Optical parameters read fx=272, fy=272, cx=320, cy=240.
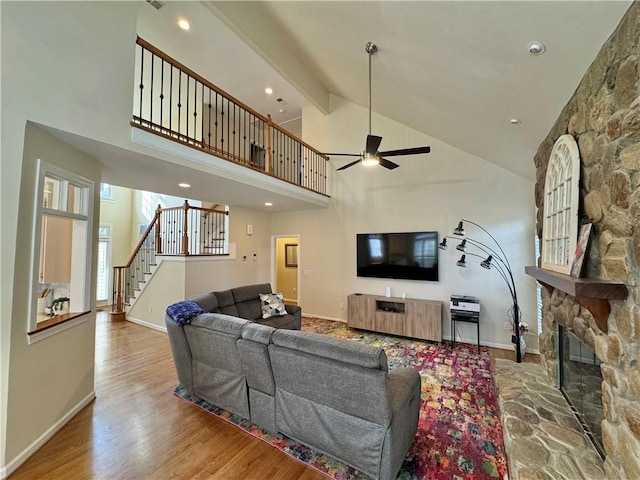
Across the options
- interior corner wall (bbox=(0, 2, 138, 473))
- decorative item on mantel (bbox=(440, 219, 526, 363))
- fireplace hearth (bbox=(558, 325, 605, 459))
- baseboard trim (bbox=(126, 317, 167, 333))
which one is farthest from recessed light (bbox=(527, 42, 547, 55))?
baseboard trim (bbox=(126, 317, 167, 333))

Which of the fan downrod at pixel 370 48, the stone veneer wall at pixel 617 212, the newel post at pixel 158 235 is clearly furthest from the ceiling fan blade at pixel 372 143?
the newel post at pixel 158 235

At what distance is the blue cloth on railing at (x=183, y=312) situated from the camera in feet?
9.39

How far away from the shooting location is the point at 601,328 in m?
1.61

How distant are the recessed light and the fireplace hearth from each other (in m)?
2.04

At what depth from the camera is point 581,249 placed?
69.3 inches

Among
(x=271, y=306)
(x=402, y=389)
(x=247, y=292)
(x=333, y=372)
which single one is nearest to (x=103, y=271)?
(x=247, y=292)

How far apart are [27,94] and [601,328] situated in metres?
4.31

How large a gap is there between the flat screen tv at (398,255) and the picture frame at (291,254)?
299 cm

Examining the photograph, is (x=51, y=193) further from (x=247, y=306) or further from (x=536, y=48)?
(x=536, y=48)

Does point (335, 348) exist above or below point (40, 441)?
above

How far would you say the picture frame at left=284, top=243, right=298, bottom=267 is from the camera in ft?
28.0

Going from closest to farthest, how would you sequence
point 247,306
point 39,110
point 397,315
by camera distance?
point 39,110 → point 247,306 → point 397,315

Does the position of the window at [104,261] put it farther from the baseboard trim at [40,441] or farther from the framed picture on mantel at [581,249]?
the framed picture on mantel at [581,249]

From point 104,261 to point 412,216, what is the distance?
9099 millimetres
